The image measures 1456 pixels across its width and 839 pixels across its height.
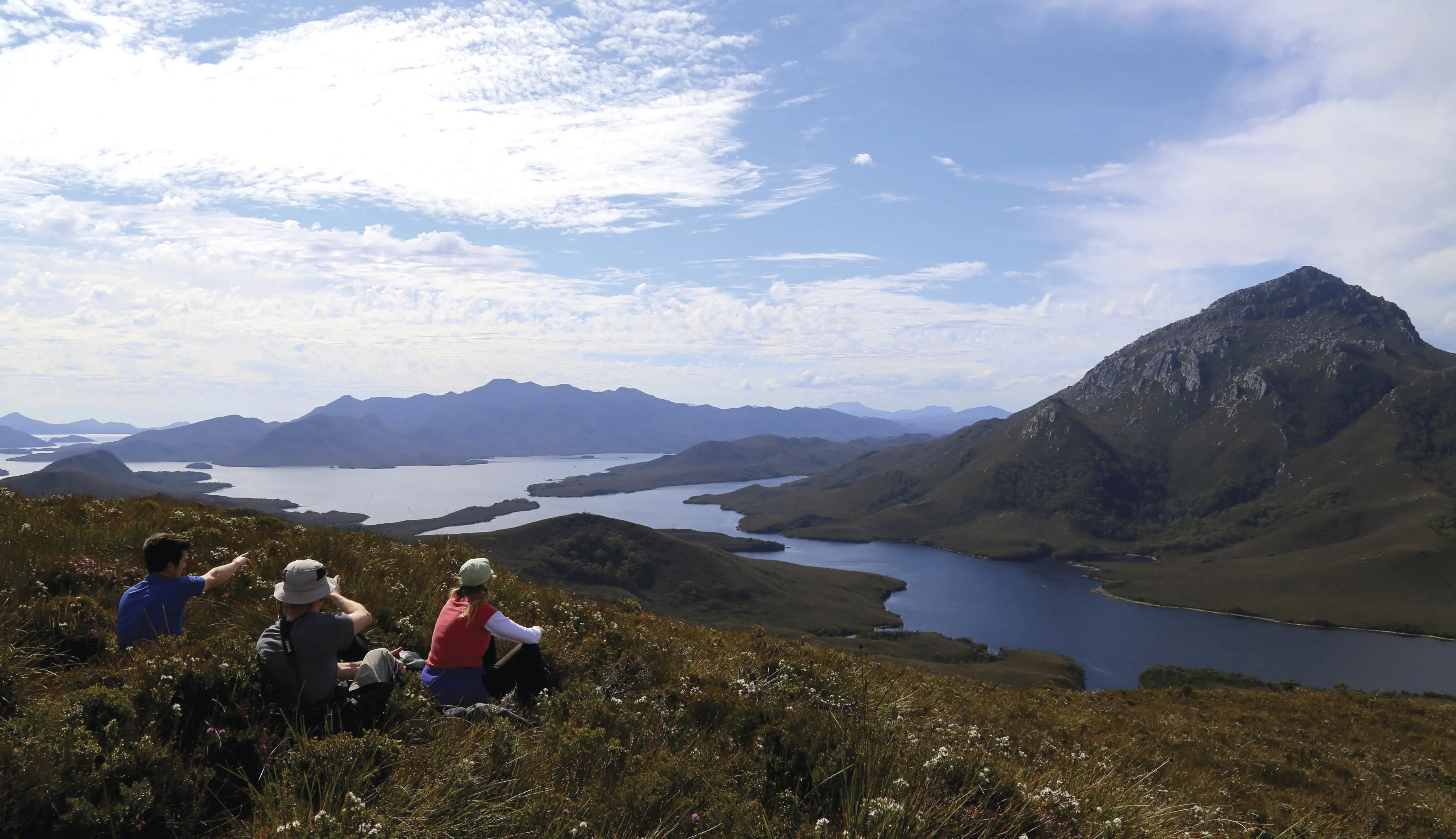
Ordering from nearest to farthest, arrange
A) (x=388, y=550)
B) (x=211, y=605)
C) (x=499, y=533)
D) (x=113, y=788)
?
(x=113, y=788) → (x=211, y=605) → (x=388, y=550) → (x=499, y=533)

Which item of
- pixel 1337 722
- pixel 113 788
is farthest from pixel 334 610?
pixel 1337 722

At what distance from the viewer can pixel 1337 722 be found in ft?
84.2

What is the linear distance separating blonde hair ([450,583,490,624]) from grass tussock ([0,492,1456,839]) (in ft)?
3.82

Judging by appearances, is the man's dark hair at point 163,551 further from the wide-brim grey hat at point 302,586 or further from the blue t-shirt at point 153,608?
the wide-brim grey hat at point 302,586

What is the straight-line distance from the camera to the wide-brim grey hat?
23.2ft

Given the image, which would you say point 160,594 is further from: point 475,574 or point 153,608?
point 475,574

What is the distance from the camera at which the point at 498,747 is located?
609cm

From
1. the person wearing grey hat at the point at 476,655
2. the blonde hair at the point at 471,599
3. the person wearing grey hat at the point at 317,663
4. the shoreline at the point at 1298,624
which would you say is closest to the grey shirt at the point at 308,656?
the person wearing grey hat at the point at 317,663

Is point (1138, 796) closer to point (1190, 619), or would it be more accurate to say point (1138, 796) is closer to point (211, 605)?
point (211, 605)

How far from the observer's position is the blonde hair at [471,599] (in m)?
8.52

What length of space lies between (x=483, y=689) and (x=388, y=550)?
7273 millimetres

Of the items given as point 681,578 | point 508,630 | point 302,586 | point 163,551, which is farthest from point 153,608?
point 681,578

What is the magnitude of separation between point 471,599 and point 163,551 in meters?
3.73

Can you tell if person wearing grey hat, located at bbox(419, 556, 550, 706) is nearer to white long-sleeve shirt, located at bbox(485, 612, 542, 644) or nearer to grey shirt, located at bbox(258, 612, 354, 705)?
white long-sleeve shirt, located at bbox(485, 612, 542, 644)
